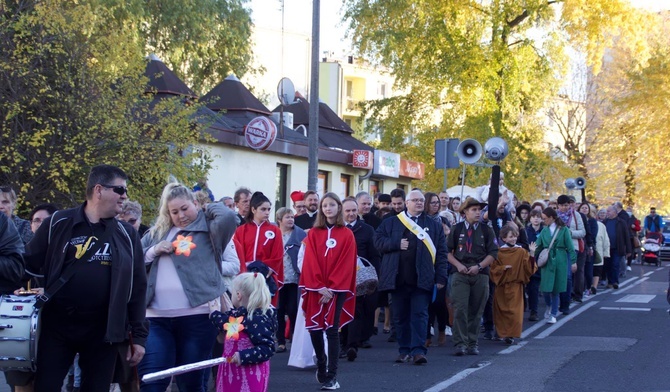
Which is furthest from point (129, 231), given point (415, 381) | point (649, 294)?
point (649, 294)

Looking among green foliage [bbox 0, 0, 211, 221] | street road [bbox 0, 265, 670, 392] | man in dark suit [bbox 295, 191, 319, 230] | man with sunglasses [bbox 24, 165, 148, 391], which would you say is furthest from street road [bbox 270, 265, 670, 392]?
green foliage [bbox 0, 0, 211, 221]

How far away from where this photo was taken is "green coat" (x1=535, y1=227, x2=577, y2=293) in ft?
56.1

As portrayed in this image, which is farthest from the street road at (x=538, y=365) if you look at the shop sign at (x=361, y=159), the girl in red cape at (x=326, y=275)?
the shop sign at (x=361, y=159)

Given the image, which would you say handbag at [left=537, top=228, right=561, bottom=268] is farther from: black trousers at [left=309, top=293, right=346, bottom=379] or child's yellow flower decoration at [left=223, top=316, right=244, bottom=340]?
child's yellow flower decoration at [left=223, top=316, right=244, bottom=340]

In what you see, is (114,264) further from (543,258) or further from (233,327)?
(543,258)

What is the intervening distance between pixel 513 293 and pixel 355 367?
3392 mm

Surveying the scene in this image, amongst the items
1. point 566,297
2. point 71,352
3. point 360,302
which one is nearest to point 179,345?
point 71,352

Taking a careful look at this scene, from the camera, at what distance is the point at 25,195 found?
1681 centimetres

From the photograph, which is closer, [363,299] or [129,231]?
[129,231]

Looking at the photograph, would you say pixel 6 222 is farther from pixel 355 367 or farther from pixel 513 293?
pixel 513 293

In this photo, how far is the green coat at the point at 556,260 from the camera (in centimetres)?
1709

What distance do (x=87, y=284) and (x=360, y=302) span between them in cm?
746

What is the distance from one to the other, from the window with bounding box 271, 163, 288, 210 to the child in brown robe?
15.3 m

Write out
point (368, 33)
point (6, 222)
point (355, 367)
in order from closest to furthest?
point (6, 222) → point (355, 367) → point (368, 33)
